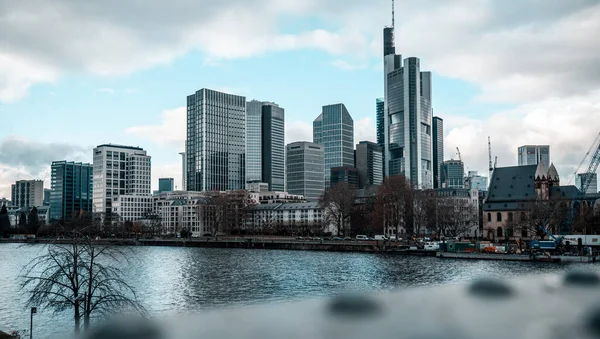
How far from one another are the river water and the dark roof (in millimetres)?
66489

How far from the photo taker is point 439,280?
6022cm

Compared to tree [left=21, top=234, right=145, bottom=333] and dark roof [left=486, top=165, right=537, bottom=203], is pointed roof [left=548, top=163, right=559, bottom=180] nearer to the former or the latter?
dark roof [left=486, top=165, right=537, bottom=203]

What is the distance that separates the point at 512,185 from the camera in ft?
495

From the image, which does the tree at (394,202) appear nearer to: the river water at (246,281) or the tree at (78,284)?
the river water at (246,281)

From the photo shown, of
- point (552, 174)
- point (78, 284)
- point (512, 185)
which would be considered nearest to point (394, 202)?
point (512, 185)

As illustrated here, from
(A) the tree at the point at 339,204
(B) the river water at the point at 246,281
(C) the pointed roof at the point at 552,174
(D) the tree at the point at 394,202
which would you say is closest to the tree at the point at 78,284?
(B) the river water at the point at 246,281

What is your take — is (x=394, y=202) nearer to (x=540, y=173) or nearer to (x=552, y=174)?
(x=540, y=173)

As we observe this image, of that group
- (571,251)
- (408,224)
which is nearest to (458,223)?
(408,224)

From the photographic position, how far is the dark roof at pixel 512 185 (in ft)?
484

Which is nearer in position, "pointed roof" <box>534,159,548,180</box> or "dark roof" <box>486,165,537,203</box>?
"pointed roof" <box>534,159,548,180</box>

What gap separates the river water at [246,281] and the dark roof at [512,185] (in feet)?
218

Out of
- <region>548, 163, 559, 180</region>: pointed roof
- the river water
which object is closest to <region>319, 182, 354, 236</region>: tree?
<region>548, 163, 559, 180</region>: pointed roof

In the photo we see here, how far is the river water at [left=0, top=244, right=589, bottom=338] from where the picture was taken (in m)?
43.2

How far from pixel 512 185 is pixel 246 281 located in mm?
108491
